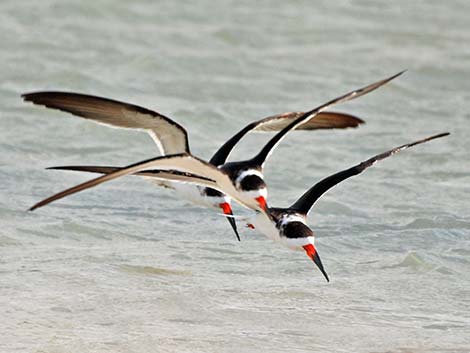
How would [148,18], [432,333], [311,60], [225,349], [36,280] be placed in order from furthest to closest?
[148,18] → [311,60] → [36,280] → [432,333] → [225,349]

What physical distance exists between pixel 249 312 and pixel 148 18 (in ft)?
30.4

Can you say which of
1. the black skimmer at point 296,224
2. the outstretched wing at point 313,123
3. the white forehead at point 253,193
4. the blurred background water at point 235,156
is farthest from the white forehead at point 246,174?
the blurred background water at point 235,156

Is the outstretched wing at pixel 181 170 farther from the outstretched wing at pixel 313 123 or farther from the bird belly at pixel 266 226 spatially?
the outstretched wing at pixel 313 123

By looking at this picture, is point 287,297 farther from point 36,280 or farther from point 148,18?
point 148,18

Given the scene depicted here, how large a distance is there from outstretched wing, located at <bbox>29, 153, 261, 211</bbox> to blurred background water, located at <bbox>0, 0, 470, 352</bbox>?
0.65 metres

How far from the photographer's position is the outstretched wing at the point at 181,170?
6008 millimetres

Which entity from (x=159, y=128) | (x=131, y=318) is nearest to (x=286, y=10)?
(x=159, y=128)

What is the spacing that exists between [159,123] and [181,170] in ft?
3.38

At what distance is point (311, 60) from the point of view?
15258 mm

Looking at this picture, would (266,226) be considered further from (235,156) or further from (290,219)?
(235,156)

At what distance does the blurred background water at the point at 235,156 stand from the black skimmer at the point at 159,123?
0.41m

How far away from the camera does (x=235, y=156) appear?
11.8 metres

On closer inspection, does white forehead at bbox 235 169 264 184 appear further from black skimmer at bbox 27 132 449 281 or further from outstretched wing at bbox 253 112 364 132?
outstretched wing at bbox 253 112 364 132

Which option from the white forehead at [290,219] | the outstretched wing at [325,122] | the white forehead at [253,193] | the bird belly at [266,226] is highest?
the outstretched wing at [325,122]
